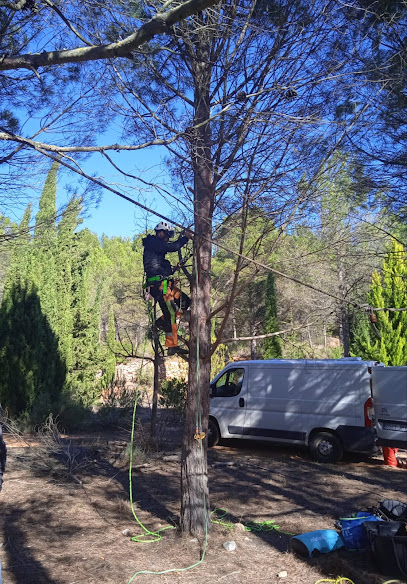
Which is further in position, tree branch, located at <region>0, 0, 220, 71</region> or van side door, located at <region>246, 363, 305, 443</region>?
van side door, located at <region>246, 363, 305, 443</region>

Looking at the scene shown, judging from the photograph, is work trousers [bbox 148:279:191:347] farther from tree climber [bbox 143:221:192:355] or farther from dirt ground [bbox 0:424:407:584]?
dirt ground [bbox 0:424:407:584]

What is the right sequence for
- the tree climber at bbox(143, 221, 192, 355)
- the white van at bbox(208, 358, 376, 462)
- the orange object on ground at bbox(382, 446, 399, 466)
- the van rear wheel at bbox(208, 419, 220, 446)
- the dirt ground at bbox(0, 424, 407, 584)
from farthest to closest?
the van rear wheel at bbox(208, 419, 220, 446)
the orange object on ground at bbox(382, 446, 399, 466)
the white van at bbox(208, 358, 376, 462)
the tree climber at bbox(143, 221, 192, 355)
the dirt ground at bbox(0, 424, 407, 584)

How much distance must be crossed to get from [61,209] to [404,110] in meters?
5.35

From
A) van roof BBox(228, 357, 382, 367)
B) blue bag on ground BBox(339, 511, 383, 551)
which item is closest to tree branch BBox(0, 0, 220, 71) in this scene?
blue bag on ground BBox(339, 511, 383, 551)

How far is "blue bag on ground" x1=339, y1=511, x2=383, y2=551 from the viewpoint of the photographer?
15.2 ft

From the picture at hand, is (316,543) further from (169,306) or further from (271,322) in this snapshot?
(271,322)

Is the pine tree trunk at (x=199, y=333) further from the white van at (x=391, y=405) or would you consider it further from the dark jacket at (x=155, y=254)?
the white van at (x=391, y=405)

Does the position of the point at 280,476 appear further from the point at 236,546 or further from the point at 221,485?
the point at 236,546

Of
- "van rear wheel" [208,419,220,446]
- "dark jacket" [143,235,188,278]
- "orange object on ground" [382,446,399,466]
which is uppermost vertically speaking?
"dark jacket" [143,235,188,278]

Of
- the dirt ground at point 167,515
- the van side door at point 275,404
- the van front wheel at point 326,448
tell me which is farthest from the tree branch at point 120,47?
the van front wheel at point 326,448

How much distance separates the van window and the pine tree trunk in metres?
5.81

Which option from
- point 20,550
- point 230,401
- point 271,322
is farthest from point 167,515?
point 271,322

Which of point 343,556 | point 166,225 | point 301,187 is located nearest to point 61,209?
point 166,225

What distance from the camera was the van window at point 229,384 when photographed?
432 inches
